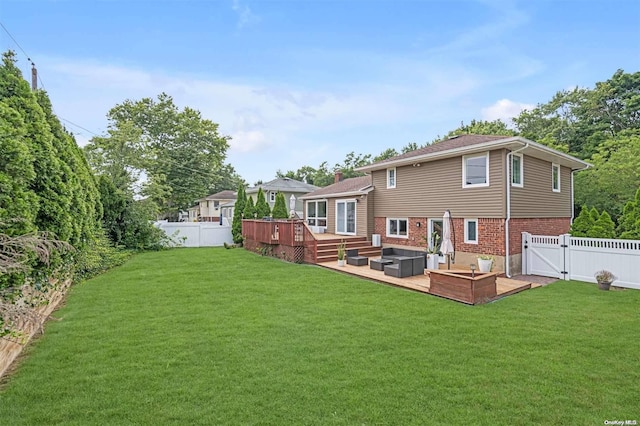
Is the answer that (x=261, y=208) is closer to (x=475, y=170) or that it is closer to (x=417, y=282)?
(x=475, y=170)

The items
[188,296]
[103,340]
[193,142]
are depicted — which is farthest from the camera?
[193,142]

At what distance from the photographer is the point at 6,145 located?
3.41 metres

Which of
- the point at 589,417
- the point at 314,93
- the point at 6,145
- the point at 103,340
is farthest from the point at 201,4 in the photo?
the point at 589,417

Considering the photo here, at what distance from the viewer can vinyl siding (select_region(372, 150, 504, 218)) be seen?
1000cm

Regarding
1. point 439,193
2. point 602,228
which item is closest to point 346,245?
point 439,193

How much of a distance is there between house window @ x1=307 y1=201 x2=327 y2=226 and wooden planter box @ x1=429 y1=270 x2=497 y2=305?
10806mm

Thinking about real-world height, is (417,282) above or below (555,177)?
below

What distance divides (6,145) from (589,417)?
644 cm

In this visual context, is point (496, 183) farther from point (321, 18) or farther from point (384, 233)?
point (321, 18)

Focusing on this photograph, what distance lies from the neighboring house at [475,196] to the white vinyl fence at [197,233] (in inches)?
378

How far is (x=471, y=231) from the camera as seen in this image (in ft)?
35.5

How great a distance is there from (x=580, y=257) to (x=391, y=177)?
23.2 ft

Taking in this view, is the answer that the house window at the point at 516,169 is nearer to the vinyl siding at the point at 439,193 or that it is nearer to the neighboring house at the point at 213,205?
the vinyl siding at the point at 439,193

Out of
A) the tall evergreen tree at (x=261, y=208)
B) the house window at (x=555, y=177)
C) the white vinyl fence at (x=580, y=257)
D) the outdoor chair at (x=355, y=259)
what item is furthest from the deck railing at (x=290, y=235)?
the house window at (x=555, y=177)
